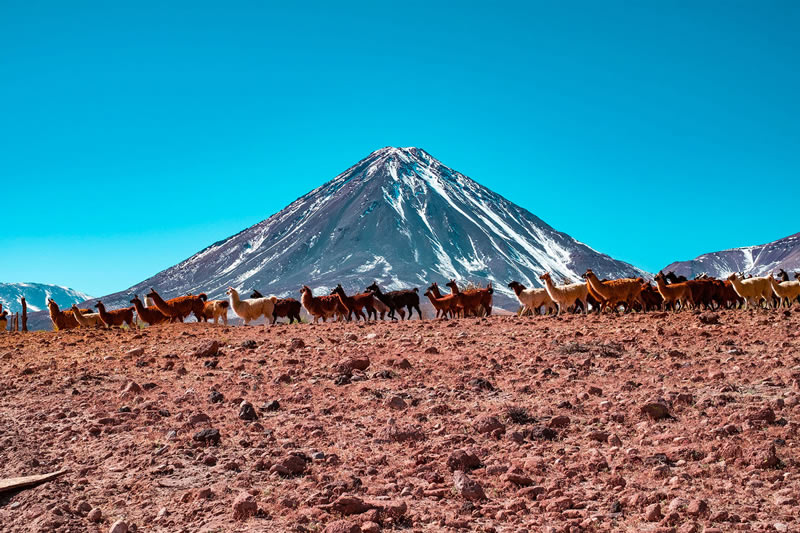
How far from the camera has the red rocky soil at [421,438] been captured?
7.18 metres

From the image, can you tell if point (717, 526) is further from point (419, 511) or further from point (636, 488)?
point (419, 511)

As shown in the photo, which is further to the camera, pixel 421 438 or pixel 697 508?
pixel 421 438

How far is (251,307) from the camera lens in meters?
29.5

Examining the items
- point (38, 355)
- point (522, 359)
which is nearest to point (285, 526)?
point (522, 359)

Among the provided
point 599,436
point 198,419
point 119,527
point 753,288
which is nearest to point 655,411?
point 599,436

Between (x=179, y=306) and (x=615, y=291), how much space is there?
15216 millimetres

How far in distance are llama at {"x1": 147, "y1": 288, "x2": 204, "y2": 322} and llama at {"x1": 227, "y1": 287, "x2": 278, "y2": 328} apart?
5.86ft

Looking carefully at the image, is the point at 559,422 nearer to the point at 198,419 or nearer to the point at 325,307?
the point at 198,419

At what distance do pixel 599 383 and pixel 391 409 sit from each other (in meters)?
3.37

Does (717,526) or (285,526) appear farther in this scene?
(285,526)

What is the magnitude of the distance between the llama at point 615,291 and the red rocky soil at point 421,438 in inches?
363

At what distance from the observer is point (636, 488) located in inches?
294

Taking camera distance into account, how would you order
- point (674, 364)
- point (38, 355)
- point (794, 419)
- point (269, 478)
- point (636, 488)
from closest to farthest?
1. point (636, 488)
2. point (269, 478)
3. point (794, 419)
4. point (674, 364)
5. point (38, 355)

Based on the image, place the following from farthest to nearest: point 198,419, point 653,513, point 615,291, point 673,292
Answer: point 673,292 → point 615,291 → point 198,419 → point 653,513
